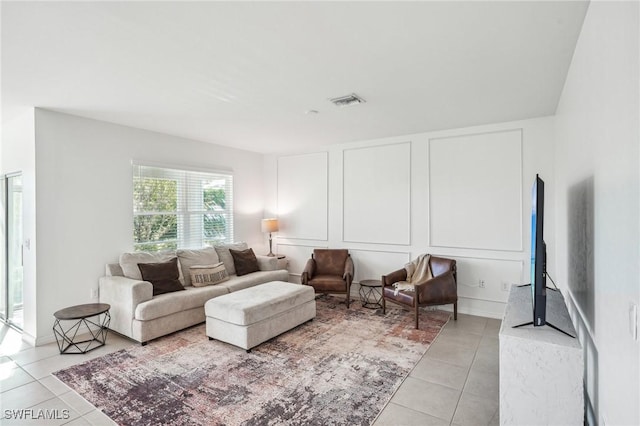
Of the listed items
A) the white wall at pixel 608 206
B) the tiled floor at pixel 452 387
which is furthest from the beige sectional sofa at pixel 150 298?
the white wall at pixel 608 206

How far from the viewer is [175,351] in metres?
3.29

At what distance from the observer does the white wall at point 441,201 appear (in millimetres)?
4098

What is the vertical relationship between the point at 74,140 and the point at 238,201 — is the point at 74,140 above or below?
above

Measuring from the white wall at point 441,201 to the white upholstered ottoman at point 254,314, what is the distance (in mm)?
1716

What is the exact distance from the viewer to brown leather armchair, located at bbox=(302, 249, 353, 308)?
4738mm

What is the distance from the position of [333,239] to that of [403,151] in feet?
6.02

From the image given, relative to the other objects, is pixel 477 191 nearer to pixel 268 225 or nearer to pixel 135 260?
pixel 268 225

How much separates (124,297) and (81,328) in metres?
0.78

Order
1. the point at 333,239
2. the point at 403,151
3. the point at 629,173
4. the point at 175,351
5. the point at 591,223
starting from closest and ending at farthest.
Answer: the point at 629,173, the point at 591,223, the point at 175,351, the point at 403,151, the point at 333,239

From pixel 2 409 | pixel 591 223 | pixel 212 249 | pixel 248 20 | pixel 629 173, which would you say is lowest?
pixel 2 409

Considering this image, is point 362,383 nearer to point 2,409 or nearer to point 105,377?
point 105,377

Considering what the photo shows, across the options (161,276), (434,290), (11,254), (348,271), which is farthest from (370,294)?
(11,254)

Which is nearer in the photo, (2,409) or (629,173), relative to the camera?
(629,173)

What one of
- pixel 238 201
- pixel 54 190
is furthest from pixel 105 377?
pixel 238 201
